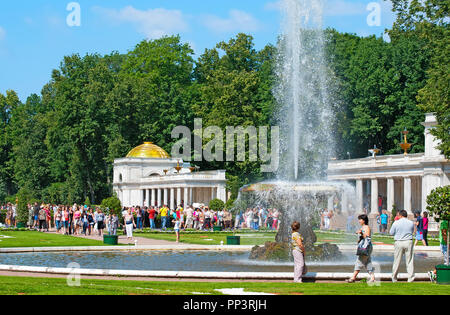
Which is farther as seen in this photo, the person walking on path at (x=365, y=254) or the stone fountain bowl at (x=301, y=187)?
the stone fountain bowl at (x=301, y=187)

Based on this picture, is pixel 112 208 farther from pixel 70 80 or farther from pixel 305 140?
pixel 70 80

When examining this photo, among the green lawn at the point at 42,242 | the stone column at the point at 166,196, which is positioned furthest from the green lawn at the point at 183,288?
the stone column at the point at 166,196

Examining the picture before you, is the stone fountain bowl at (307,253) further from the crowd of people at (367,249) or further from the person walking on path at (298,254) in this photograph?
the person walking on path at (298,254)

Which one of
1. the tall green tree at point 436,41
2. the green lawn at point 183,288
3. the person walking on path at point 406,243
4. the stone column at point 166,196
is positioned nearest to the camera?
the green lawn at point 183,288

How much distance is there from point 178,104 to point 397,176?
4020 cm

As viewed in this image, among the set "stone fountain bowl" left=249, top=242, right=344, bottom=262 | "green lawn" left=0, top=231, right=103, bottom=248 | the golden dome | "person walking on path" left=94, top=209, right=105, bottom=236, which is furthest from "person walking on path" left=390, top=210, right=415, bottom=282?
the golden dome

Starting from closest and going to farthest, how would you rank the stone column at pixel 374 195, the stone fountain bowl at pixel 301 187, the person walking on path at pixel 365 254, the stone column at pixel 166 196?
the person walking on path at pixel 365 254
the stone fountain bowl at pixel 301 187
the stone column at pixel 374 195
the stone column at pixel 166 196

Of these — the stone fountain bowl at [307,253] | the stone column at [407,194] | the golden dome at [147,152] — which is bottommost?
the stone fountain bowl at [307,253]

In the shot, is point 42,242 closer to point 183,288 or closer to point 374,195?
point 183,288

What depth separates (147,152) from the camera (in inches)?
3836

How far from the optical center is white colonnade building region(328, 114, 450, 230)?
61844 millimetres

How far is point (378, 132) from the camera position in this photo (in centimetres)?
7869

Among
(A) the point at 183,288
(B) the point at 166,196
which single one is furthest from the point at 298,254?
(B) the point at 166,196

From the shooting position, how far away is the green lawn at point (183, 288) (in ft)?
51.0
